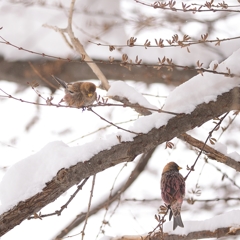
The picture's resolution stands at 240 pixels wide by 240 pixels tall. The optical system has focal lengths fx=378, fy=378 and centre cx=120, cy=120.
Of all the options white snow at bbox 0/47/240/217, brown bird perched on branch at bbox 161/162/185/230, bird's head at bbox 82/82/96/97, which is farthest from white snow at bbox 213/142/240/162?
bird's head at bbox 82/82/96/97

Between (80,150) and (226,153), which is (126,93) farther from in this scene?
(226,153)

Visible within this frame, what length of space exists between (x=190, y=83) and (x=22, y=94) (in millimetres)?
2214

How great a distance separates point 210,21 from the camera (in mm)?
3076

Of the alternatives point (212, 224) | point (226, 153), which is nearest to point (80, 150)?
point (226, 153)

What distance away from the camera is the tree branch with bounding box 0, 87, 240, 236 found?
1620mm

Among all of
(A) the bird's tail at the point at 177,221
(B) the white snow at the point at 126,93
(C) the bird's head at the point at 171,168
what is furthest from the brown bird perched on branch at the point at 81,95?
(A) the bird's tail at the point at 177,221

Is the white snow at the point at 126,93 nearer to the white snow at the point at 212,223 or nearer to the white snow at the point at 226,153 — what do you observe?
the white snow at the point at 226,153

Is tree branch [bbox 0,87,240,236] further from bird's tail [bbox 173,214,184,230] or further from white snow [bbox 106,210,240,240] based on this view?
white snow [bbox 106,210,240,240]

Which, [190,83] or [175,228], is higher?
[190,83]

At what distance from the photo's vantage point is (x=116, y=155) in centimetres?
167

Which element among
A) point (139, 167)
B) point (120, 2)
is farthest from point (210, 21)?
point (139, 167)

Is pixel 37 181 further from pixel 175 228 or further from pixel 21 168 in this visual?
pixel 175 228

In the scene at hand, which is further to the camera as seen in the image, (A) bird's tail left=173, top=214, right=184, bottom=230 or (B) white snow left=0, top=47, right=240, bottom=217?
(A) bird's tail left=173, top=214, right=184, bottom=230

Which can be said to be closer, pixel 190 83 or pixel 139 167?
pixel 190 83
